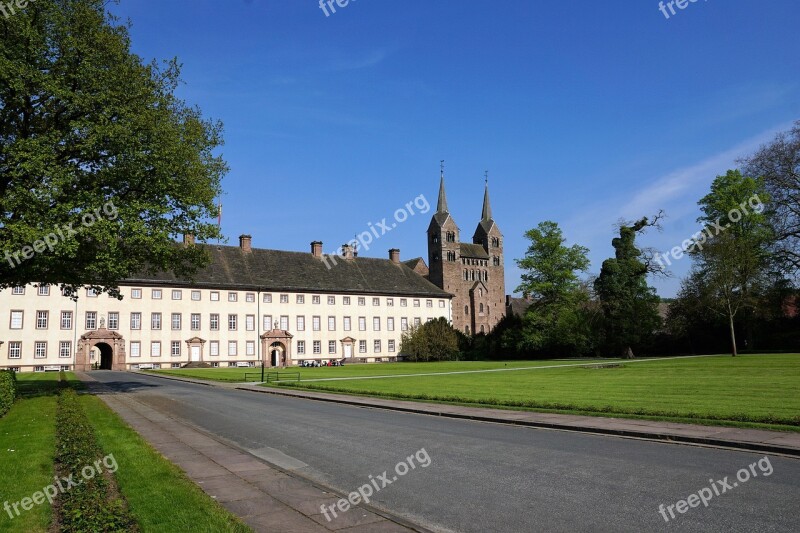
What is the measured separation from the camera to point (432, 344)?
257ft

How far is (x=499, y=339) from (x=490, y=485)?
6656 cm

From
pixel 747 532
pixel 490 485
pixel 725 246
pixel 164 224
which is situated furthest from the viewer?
pixel 725 246

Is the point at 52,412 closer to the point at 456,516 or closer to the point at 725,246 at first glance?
the point at 456,516

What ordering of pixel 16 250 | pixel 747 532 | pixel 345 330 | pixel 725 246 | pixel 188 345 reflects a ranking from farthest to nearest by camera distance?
pixel 345 330
pixel 188 345
pixel 725 246
pixel 16 250
pixel 747 532

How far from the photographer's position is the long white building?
2520 inches

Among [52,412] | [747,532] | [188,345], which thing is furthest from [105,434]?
[188,345]

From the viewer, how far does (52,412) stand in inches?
696

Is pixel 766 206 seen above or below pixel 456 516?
above

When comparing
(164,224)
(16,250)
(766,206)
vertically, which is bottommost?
(16,250)

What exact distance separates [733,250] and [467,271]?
61.0m
